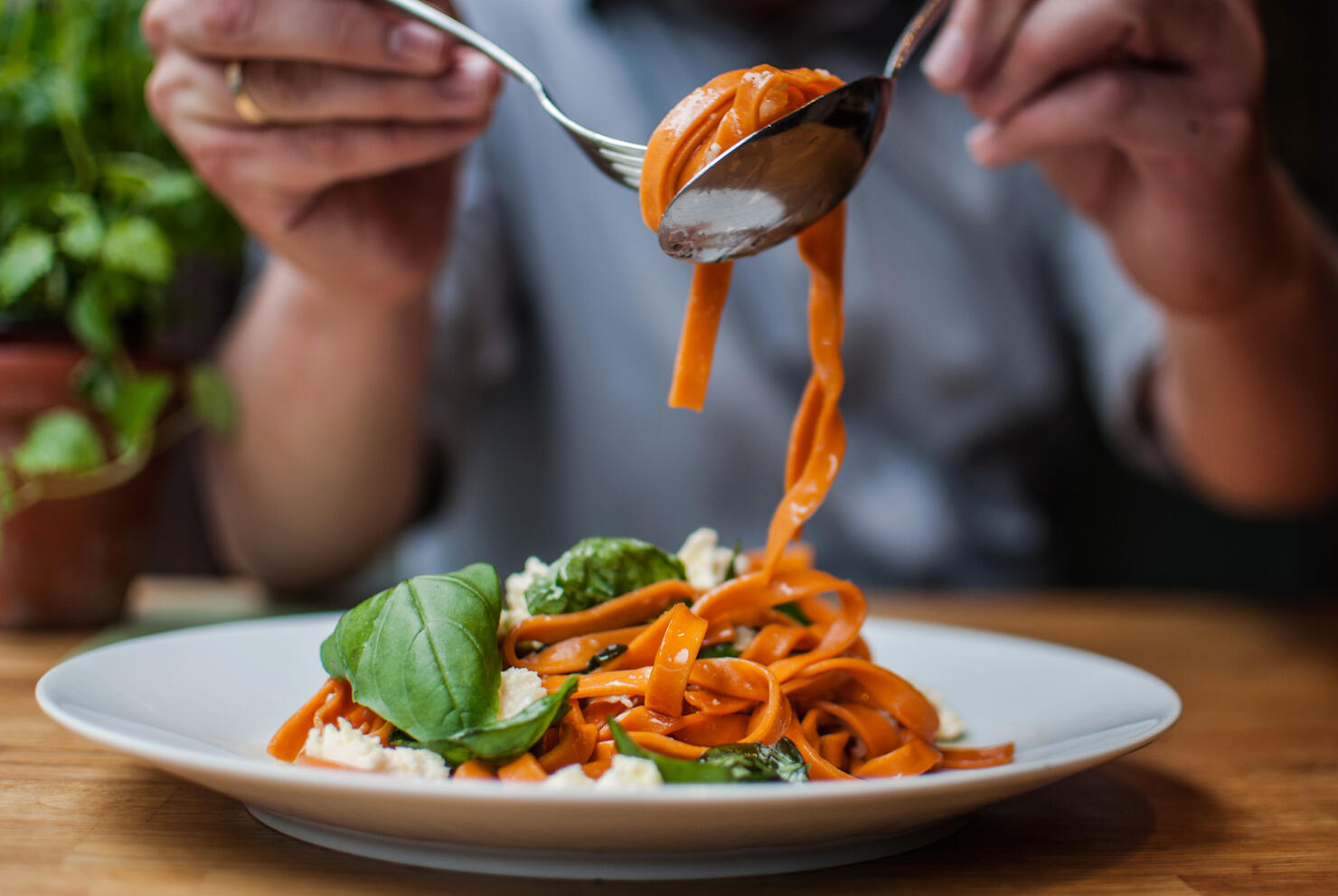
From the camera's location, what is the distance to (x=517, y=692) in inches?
35.7

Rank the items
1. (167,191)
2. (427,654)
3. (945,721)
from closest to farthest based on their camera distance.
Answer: (427,654), (945,721), (167,191)

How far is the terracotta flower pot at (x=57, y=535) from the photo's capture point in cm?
164

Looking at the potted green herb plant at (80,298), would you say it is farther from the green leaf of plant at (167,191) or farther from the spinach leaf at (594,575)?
the spinach leaf at (594,575)

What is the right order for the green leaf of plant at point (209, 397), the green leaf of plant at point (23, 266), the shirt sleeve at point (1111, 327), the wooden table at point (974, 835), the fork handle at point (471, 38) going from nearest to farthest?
the wooden table at point (974, 835) → the fork handle at point (471, 38) → the green leaf of plant at point (23, 266) → the green leaf of plant at point (209, 397) → the shirt sleeve at point (1111, 327)

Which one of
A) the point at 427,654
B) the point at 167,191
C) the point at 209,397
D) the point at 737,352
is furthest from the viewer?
the point at 737,352

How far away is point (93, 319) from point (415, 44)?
72cm

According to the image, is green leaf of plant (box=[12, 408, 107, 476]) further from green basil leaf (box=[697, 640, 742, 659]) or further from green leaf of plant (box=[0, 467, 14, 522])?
green basil leaf (box=[697, 640, 742, 659])

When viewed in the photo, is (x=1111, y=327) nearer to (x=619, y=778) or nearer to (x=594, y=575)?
(x=594, y=575)

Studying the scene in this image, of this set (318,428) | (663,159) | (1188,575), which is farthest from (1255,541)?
(663,159)

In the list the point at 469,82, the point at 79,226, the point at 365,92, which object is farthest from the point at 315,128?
the point at 79,226

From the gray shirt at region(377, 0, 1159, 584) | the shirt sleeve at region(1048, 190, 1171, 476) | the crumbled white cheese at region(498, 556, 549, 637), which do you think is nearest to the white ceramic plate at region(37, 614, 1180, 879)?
the crumbled white cheese at region(498, 556, 549, 637)

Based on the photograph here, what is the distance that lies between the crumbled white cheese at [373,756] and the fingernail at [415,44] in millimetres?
824

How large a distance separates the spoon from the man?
29.4 inches

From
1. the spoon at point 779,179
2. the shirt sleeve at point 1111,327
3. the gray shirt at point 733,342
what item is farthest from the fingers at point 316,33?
the shirt sleeve at point 1111,327
